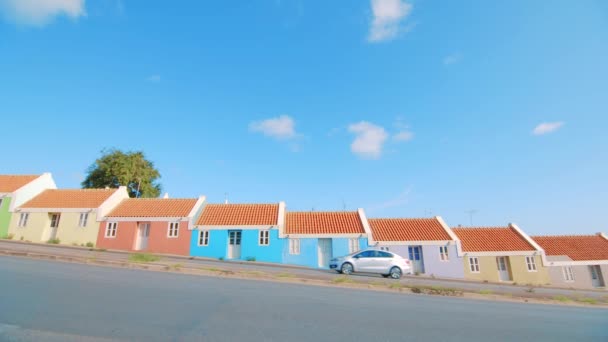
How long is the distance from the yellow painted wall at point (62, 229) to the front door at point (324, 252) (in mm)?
20079

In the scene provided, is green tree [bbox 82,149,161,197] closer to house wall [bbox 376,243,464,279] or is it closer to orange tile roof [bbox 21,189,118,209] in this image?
orange tile roof [bbox 21,189,118,209]

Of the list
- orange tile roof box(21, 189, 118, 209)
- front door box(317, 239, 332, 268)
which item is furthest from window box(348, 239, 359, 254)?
orange tile roof box(21, 189, 118, 209)

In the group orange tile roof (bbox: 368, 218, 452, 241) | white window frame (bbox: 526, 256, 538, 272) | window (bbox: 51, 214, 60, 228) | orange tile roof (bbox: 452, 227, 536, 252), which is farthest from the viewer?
window (bbox: 51, 214, 60, 228)

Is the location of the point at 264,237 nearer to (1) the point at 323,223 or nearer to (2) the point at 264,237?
(2) the point at 264,237

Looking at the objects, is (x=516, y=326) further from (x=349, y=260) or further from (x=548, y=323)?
(x=349, y=260)

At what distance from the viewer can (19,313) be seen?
16.1 ft

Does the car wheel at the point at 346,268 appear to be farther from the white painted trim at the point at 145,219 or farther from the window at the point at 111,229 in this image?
the window at the point at 111,229

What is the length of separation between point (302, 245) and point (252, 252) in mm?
4442

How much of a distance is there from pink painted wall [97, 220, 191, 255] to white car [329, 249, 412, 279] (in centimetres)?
1455

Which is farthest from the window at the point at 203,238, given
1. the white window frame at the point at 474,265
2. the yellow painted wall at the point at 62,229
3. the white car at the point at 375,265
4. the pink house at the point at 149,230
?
the white window frame at the point at 474,265

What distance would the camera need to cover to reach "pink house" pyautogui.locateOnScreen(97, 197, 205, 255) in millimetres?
25359

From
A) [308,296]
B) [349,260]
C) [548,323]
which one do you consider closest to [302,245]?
[349,260]

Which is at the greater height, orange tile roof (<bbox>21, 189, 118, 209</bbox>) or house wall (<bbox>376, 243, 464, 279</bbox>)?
orange tile roof (<bbox>21, 189, 118, 209</bbox>)

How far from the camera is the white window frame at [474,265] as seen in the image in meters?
25.7
